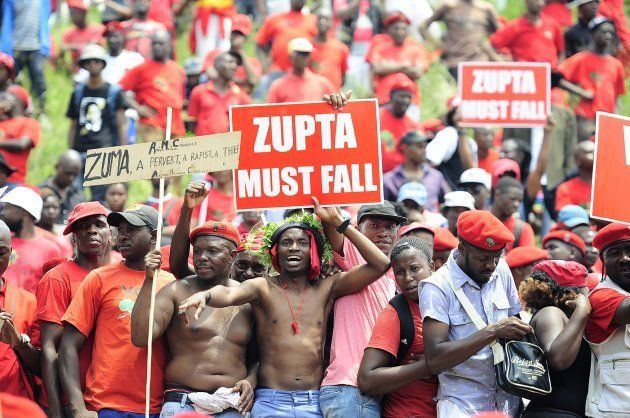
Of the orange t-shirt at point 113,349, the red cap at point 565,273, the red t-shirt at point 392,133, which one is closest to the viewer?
the red cap at point 565,273

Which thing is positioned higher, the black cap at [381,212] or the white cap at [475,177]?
the white cap at [475,177]

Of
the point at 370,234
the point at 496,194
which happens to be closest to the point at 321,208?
the point at 370,234

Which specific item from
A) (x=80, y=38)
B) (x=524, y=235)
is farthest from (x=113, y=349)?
(x=80, y=38)

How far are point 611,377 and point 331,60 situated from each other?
29.4 feet

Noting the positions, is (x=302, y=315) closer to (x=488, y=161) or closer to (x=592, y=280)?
(x=592, y=280)

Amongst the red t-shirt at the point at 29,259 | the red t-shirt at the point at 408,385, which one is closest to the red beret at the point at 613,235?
the red t-shirt at the point at 408,385

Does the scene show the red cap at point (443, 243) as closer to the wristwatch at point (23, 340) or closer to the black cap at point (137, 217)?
the black cap at point (137, 217)

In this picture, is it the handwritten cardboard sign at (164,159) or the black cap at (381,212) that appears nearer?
the handwritten cardboard sign at (164,159)

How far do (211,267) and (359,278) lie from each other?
925mm

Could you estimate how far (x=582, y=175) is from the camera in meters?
12.7

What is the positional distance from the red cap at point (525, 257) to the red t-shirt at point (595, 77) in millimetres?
5289

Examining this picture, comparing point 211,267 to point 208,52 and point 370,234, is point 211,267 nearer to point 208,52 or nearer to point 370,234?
point 370,234

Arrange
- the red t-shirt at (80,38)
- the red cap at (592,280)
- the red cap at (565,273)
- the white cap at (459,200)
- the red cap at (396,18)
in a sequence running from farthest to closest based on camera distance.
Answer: the red t-shirt at (80,38), the red cap at (396,18), the white cap at (459,200), the red cap at (592,280), the red cap at (565,273)

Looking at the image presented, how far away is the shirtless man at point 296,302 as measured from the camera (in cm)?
798
